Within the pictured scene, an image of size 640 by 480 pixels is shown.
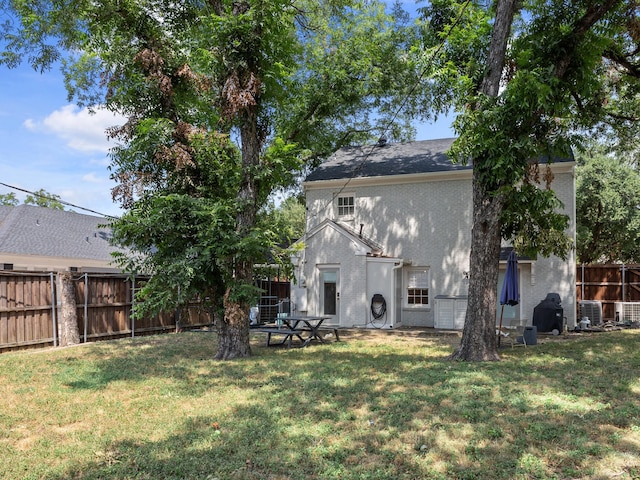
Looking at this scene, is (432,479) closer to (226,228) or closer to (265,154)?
(226,228)

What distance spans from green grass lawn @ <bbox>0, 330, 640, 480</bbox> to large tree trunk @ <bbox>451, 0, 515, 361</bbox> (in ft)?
1.67

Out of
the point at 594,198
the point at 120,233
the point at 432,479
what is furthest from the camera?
the point at 594,198

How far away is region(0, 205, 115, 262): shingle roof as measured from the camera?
24.8 m

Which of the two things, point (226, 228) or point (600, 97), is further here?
point (600, 97)

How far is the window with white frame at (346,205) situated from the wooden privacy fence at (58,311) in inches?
306

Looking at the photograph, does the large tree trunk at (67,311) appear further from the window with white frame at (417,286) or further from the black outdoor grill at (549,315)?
the black outdoor grill at (549,315)

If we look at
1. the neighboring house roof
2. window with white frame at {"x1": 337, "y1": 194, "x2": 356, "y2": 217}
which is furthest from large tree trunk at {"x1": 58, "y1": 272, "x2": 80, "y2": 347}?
window with white frame at {"x1": 337, "y1": 194, "x2": 356, "y2": 217}

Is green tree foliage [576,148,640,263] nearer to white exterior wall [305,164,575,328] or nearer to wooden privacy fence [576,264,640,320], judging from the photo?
wooden privacy fence [576,264,640,320]

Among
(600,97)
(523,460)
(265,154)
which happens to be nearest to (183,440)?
(523,460)

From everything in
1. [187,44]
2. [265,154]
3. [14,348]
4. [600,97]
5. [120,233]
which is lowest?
[14,348]

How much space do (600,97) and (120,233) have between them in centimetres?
1291

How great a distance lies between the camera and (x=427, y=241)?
18141 millimetres

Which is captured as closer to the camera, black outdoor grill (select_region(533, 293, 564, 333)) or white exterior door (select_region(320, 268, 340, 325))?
black outdoor grill (select_region(533, 293, 564, 333))

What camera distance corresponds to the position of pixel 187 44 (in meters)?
11.7
